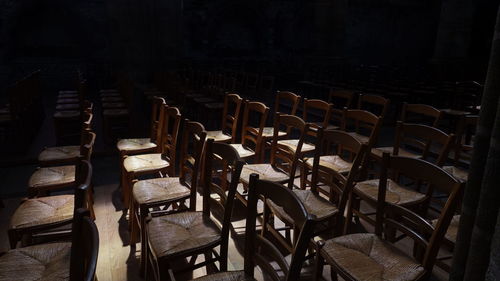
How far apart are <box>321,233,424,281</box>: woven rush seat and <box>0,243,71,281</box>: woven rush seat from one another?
4.33 feet

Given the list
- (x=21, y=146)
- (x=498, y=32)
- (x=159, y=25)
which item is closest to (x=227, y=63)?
(x=159, y=25)

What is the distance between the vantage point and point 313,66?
10.1 meters

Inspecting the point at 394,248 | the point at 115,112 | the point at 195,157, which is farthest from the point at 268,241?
the point at 115,112

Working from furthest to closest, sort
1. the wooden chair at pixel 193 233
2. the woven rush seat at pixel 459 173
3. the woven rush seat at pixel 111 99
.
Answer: the woven rush seat at pixel 111 99 → the woven rush seat at pixel 459 173 → the wooden chair at pixel 193 233

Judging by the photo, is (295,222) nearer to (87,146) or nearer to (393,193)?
(393,193)

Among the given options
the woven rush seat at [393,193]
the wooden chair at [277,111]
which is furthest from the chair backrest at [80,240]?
the wooden chair at [277,111]

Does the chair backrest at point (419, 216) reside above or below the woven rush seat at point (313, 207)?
above

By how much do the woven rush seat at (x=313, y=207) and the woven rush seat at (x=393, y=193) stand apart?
12.3 inches

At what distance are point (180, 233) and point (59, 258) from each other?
617 millimetres

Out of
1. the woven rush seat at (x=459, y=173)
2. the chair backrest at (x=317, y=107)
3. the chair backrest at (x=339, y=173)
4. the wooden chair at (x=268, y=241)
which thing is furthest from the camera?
the chair backrest at (x=317, y=107)

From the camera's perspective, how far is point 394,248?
192cm

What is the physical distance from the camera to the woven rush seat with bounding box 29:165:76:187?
2721 millimetres

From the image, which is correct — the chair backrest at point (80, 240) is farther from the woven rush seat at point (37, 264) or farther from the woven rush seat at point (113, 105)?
the woven rush seat at point (113, 105)

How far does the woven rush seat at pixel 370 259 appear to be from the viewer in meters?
1.70
